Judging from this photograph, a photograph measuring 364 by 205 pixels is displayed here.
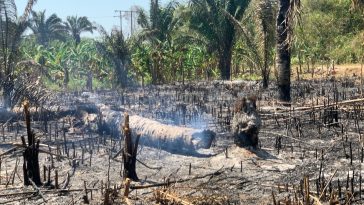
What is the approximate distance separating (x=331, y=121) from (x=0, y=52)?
11.9 metres

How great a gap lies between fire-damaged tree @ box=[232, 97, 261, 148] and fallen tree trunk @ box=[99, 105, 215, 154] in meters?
0.53

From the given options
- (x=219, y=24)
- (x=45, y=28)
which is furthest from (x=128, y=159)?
(x=45, y=28)

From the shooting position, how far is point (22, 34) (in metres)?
18.3

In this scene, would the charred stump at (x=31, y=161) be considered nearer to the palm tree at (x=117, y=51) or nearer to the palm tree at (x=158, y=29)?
the palm tree at (x=117, y=51)

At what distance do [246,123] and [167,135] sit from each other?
1.75m

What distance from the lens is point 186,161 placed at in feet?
30.2

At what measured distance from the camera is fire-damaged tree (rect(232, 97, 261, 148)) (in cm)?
928

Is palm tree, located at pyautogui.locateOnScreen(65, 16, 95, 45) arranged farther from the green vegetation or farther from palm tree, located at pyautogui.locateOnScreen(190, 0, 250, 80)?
palm tree, located at pyautogui.locateOnScreen(190, 0, 250, 80)

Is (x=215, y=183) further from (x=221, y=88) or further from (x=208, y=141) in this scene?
(x=221, y=88)

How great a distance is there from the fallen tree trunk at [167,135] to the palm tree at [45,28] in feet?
173

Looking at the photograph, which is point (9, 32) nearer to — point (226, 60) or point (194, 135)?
point (194, 135)

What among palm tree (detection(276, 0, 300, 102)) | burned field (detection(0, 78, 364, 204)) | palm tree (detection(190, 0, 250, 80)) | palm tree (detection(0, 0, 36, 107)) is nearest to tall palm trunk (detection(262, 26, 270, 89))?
palm tree (detection(276, 0, 300, 102))

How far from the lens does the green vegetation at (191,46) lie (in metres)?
19.7

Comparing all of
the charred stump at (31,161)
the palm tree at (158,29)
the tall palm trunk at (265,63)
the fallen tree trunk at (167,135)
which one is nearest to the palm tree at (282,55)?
the tall palm trunk at (265,63)
